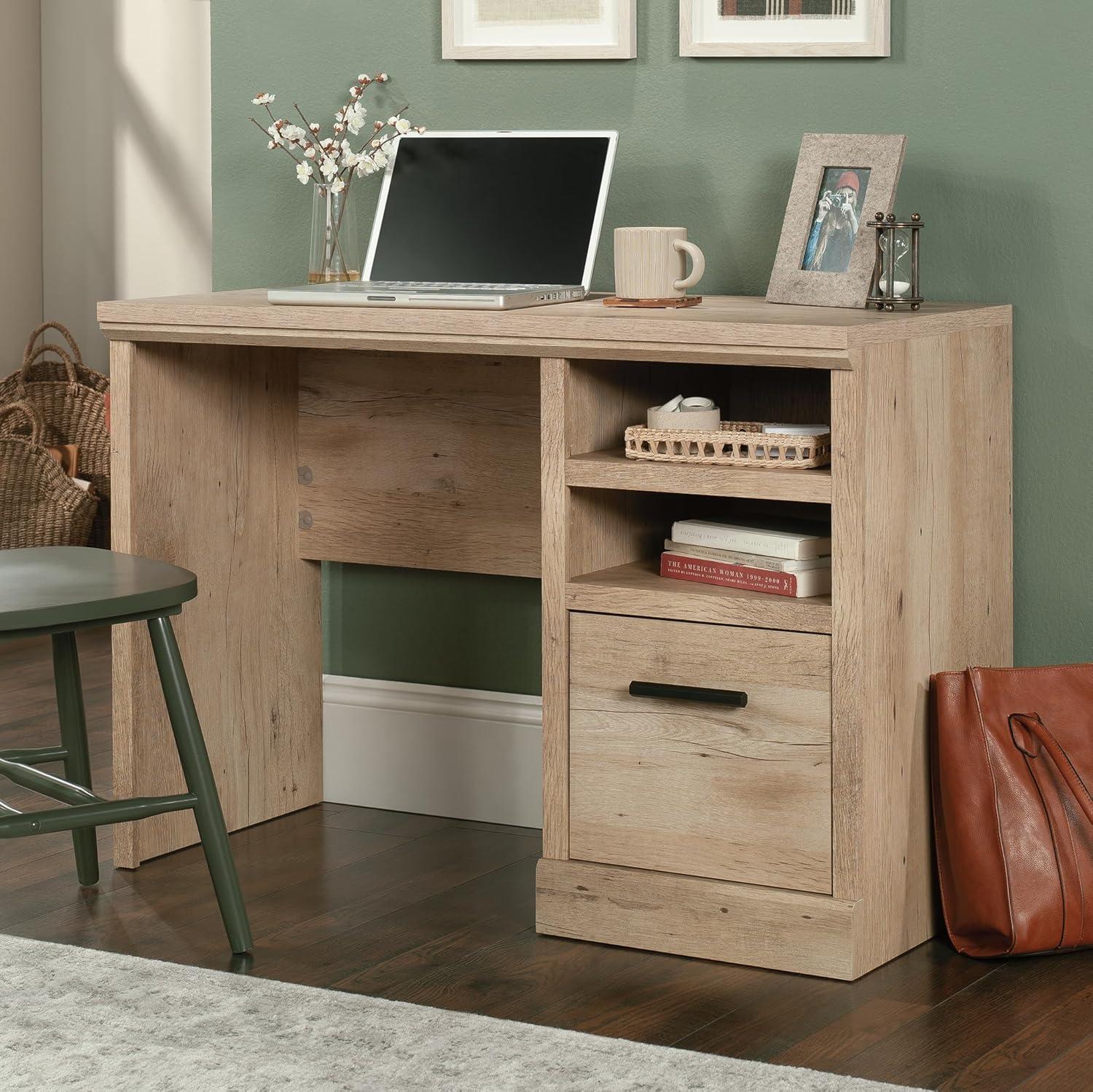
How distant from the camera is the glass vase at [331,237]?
8.69 ft

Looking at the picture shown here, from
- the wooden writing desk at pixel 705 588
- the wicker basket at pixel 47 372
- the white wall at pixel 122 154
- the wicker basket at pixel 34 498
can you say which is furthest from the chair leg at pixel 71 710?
the white wall at pixel 122 154

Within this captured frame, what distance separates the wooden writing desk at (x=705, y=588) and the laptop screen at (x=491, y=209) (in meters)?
0.15

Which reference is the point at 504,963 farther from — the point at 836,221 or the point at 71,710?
the point at 836,221

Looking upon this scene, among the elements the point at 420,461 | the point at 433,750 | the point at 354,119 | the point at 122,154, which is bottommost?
the point at 433,750

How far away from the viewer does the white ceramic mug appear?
2.30 m

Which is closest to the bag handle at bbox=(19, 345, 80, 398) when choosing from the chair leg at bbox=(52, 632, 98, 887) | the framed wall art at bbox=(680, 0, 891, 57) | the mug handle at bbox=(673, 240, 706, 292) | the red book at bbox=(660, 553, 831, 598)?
the chair leg at bbox=(52, 632, 98, 887)

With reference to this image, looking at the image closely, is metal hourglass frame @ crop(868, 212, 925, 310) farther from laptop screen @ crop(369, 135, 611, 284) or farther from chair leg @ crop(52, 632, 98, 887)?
chair leg @ crop(52, 632, 98, 887)

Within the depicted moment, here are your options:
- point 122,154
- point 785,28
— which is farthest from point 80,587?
point 122,154

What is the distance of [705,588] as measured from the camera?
7.07ft

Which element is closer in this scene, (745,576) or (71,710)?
(745,576)

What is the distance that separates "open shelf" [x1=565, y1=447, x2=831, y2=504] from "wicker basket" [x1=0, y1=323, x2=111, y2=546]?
271 centimetres

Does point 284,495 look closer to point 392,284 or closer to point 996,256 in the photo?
point 392,284

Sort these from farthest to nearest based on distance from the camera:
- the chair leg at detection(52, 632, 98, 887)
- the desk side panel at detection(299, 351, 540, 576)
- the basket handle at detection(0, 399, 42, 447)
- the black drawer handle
A: the basket handle at detection(0, 399, 42, 447), the desk side panel at detection(299, 351, 540, 576), the chair leg at detection(52, 632, 98, 887), the black drawer handle

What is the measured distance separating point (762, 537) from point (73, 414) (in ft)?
9.84
